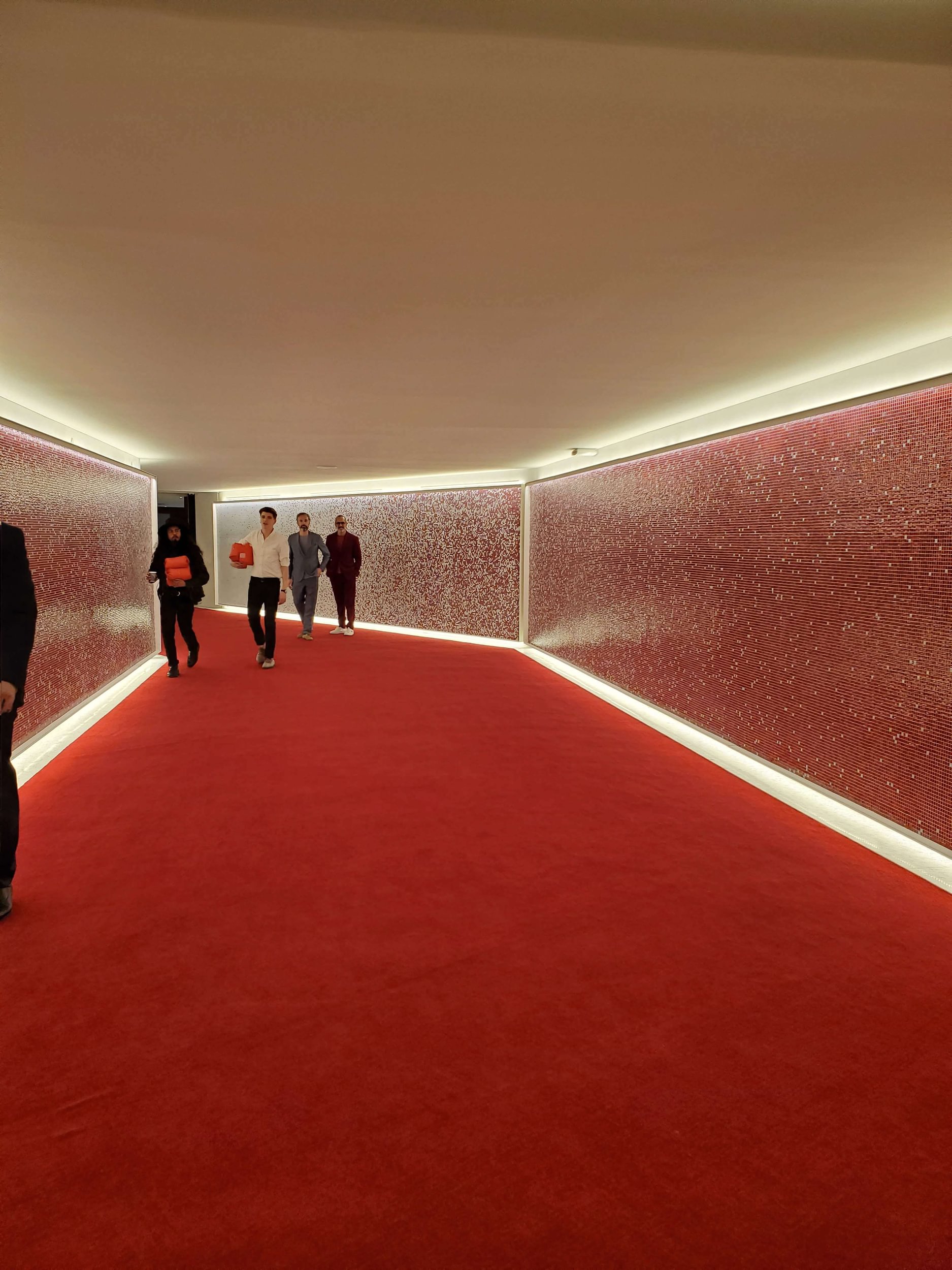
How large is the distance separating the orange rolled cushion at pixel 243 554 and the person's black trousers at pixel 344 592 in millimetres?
3281

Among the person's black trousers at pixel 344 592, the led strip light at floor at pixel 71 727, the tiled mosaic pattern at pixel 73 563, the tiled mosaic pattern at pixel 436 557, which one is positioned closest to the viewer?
the led strip light at floor at pixel 71 727

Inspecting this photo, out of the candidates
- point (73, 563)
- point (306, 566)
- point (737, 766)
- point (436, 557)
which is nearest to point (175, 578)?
point (73, 563)

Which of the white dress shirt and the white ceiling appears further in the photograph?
the white dress shirt

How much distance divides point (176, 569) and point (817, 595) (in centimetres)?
547

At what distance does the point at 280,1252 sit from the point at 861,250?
307cm

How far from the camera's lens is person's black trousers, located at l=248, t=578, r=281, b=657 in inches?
299

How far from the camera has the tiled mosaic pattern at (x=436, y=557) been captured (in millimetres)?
10367

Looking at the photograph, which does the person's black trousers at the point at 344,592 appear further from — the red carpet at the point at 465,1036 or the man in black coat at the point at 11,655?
the man in black coat at the point at 11,655

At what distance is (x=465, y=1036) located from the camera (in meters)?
2.02

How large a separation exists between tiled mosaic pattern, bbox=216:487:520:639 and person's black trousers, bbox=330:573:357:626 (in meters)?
1.21

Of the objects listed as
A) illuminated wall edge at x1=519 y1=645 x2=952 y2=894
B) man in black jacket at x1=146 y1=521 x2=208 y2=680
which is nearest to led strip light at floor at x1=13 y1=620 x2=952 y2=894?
illuminated wall edge at x1=519 y1=645 x2=952 y2=894

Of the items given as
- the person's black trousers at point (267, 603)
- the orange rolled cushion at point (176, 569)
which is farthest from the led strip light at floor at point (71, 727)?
the person's black trousers at point (267, 603)

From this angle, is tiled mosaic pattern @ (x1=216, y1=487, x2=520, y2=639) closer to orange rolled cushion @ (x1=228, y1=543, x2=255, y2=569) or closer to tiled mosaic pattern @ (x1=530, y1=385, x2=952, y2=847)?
tiled mosaic pattern @ (x1=530, y1=385, x2=952, y2=847)

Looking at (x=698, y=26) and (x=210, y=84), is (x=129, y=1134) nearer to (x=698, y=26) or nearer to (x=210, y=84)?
(x=210, y=84)
